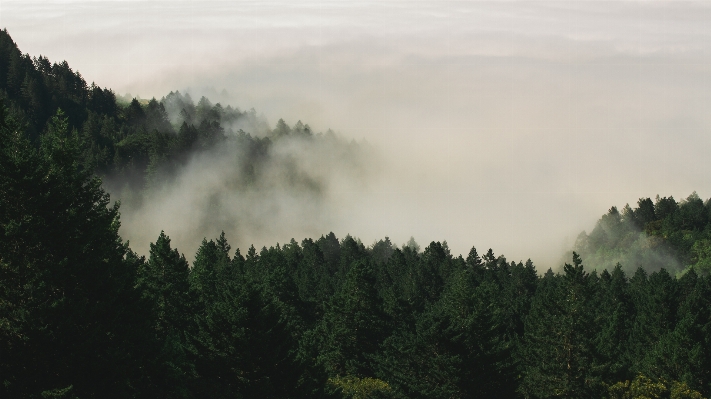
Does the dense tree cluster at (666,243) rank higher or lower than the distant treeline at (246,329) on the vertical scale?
higher

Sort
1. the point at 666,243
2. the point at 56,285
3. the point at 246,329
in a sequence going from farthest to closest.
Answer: the point at 666,243 < the point at 246,329 < the point at 56,285

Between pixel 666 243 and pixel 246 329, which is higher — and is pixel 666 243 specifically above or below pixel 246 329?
above

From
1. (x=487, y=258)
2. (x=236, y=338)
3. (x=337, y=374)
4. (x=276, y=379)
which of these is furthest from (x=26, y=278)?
(x=487, y=258)

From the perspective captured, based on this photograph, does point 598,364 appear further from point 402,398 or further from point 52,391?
point 52,391

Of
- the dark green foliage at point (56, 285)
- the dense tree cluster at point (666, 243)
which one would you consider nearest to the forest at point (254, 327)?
the dark green foliage at point (56, 285)

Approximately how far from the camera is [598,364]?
5575cm

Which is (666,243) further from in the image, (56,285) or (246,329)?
(56,285)

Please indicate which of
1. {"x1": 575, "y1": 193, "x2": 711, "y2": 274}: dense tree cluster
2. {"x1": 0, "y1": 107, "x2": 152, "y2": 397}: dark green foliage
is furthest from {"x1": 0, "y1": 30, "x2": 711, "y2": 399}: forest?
{"x1": 575, "y1": 193, "x2": 711, "y2": 274}: dense tree cluster

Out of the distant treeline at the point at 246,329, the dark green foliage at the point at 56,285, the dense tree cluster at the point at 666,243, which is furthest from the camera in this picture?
the dense tree cluster at the point at 666,243

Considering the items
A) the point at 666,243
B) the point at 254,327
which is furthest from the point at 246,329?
the point at 666,243

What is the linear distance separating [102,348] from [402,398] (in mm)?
25967

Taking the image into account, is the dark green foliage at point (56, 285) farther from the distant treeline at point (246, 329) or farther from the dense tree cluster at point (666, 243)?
the dense tree cluster at point (666, 243)

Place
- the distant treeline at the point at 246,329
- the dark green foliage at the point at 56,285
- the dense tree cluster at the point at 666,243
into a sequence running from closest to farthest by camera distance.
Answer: the dark green foliage at the point at 56,285
the distant treeline at the point at 246,329
the dense tree cluster at the point at 666,243

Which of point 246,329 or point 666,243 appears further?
point 666,243
